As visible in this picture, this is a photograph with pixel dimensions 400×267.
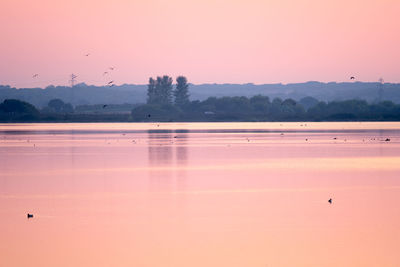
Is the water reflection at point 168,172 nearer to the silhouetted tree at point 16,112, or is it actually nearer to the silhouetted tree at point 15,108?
the silhouetted tree at point 16,112

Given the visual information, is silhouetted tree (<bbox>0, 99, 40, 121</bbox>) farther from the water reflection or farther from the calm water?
the calm water

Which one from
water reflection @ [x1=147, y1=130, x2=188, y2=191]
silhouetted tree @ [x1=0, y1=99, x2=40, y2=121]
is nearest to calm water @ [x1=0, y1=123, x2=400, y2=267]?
water reflection @ [x1=147, y1=130, x2=188, y2=191]

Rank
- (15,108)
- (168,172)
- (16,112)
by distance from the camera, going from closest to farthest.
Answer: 1. (168,172)
2. (16,112)
3. (15,108)

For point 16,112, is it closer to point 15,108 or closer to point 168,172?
point 15,108

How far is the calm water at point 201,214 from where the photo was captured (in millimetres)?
17953

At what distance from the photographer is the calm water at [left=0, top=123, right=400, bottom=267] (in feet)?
58.9

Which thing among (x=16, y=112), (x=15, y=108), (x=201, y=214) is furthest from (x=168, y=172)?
(x=15, y=108)

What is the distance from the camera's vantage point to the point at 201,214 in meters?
23.7

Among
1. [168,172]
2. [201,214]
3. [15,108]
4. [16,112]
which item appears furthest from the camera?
[15,108]

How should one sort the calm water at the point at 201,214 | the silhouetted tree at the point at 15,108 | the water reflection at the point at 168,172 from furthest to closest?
the silhouetted tree at the point at 15,108 → the water reflection at the point at 168,172 → the calm water at the point at 201,214

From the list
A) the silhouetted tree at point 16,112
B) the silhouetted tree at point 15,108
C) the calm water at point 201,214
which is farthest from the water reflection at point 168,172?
the silhouetted tree at point 15,108

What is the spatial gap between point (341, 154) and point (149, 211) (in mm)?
28181

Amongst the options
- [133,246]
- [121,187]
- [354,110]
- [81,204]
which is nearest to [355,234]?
[133,246]

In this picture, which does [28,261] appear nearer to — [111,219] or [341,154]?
[111,219]
